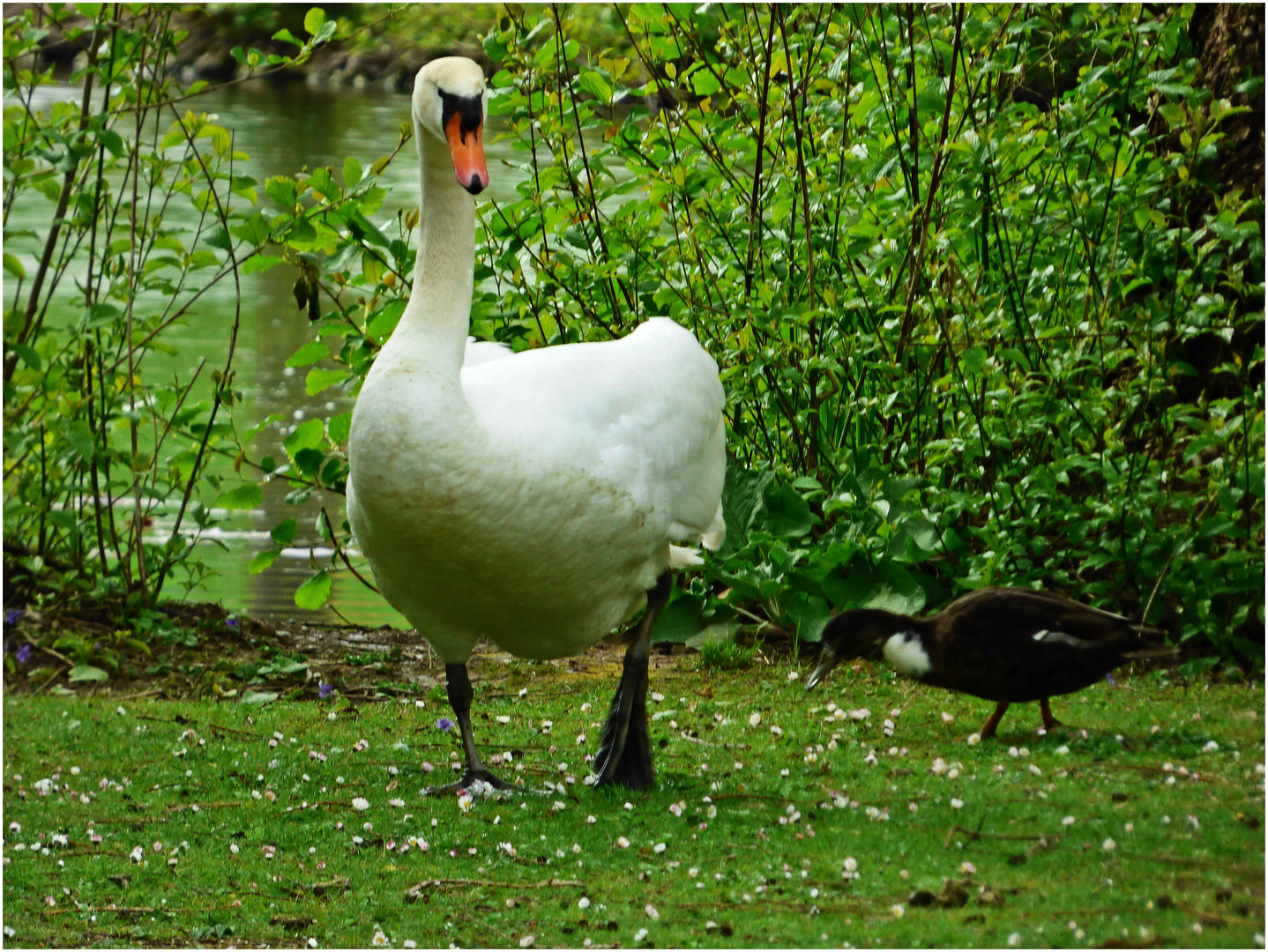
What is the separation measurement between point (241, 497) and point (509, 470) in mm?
2296

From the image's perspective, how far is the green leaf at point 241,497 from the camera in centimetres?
487

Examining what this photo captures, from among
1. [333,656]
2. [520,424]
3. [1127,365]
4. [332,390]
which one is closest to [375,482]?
[520,424]

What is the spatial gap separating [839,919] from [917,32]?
2.69 metres

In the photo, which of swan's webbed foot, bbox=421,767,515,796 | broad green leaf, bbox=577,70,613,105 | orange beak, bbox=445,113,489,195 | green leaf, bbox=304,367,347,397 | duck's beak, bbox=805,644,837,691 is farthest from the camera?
green leaf, bbox=304,367,347,397

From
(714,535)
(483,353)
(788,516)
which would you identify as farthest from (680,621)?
(483,353)

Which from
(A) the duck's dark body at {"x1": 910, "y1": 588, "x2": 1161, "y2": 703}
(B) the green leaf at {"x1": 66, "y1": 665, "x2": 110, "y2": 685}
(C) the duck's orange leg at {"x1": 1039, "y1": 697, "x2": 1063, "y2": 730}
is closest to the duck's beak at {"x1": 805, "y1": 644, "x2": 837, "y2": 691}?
(A) the duck's dark body at {"x1": 910, "y1": 588, "x2": 1161, "y2": 703}

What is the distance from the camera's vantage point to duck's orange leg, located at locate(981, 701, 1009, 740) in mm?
2404

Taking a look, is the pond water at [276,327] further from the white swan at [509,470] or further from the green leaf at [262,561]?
the white swan at [509,470]

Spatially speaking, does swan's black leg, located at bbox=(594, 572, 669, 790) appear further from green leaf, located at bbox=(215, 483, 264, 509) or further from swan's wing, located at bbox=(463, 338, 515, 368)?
green leaf, located at bbox=(215, 483, 264, 509)

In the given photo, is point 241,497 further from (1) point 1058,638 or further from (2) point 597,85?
(1) point 1058,638

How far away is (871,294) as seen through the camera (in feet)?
13.4

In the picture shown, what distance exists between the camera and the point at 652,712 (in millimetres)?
3662

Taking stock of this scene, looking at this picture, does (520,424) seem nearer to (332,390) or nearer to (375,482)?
(375,482)

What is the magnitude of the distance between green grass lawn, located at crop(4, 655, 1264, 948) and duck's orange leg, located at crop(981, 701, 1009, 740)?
2 centimetres
